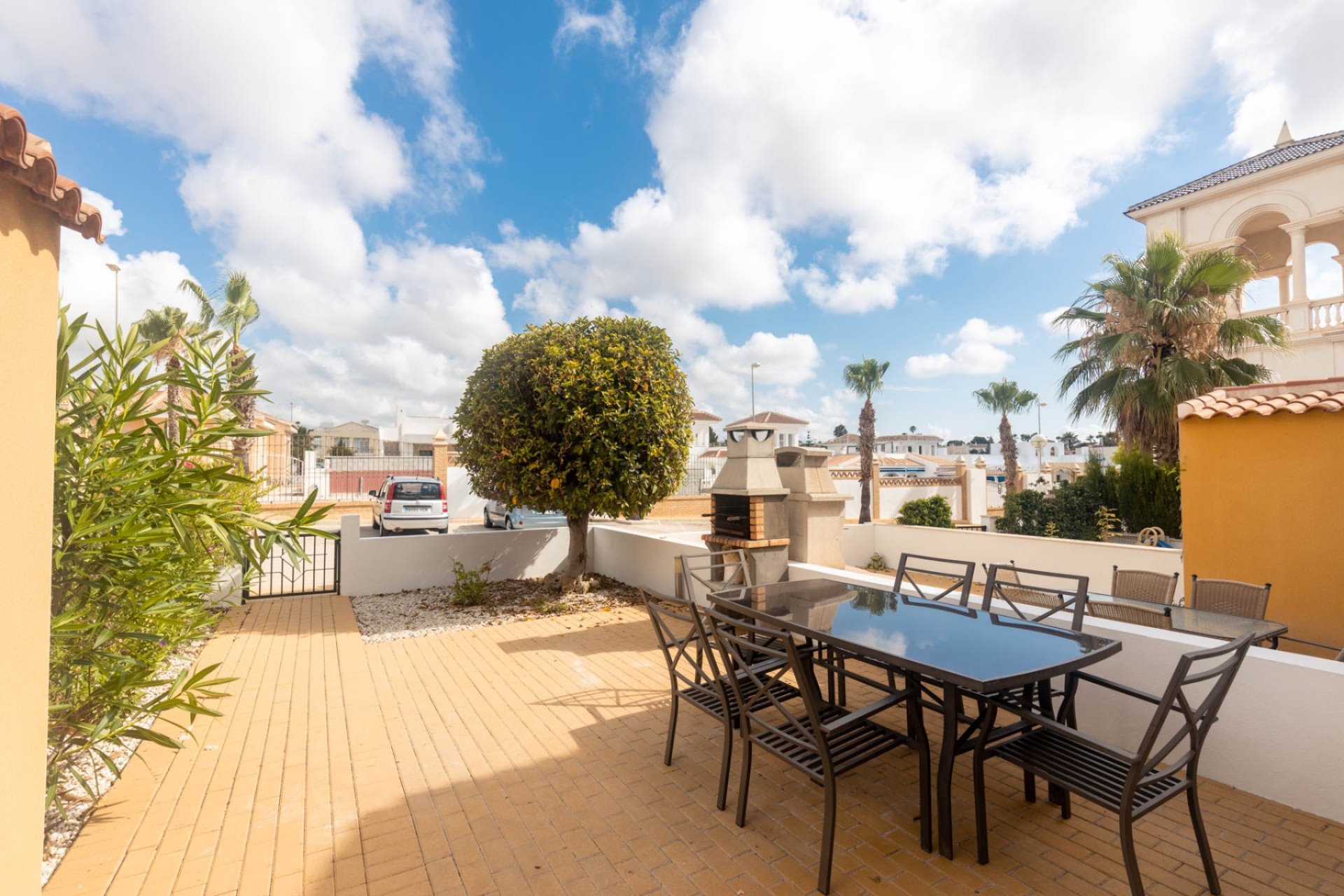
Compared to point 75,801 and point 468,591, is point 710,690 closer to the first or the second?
point 75,801

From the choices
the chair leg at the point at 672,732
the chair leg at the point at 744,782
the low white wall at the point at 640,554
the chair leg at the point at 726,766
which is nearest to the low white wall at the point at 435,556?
the low white wall at the point at 640,554

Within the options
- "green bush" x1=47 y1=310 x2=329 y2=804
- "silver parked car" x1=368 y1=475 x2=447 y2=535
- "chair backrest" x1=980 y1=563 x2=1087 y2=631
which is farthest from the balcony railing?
"silver parked car" x1=368 y1=475 x2=447 y2=535

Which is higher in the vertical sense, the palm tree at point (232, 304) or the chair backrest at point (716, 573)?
the palm tree at point (232, 304)

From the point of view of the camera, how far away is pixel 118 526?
2.61 m

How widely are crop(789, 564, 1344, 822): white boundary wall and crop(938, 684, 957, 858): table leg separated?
57.3 inches

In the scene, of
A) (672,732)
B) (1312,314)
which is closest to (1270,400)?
(672,732)

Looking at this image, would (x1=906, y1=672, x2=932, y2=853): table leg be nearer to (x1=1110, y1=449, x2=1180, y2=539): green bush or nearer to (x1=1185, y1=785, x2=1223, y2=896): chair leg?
(x1=1185, y1=785, x2=1223, y2=896): chair leg

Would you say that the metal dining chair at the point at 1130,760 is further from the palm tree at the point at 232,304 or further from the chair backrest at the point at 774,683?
the palm tree at the point at 232,304

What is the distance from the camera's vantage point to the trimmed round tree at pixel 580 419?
23.7 ft

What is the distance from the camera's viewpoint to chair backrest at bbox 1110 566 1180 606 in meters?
4.61

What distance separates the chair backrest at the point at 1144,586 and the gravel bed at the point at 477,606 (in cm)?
535

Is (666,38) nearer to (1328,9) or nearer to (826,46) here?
(826,46)

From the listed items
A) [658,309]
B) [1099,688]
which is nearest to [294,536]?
[1099,688]

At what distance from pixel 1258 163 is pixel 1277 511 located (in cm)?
1504
